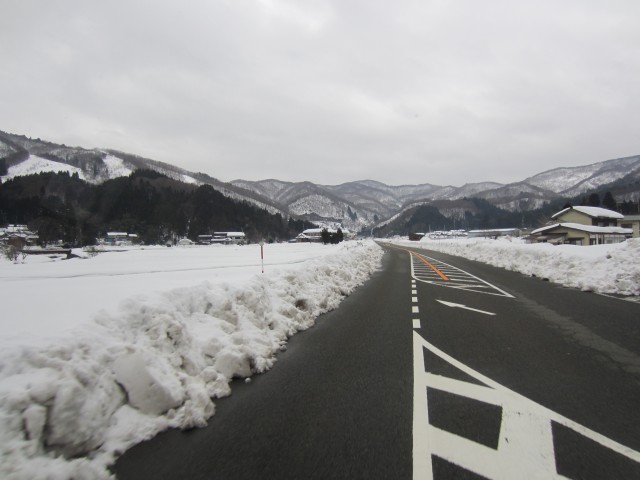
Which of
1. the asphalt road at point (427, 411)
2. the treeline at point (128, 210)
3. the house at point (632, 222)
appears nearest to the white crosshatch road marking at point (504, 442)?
the asphalt road at point (427, 411)

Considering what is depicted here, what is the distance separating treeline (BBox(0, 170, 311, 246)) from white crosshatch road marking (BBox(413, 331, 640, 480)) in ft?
187

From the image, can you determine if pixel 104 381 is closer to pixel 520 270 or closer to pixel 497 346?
pixel 497 346

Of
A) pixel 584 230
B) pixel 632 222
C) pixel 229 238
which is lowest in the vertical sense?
pixel 229 238

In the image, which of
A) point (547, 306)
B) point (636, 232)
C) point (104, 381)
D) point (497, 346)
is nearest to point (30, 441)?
point (104, 381)

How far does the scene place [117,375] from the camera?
2.98 m

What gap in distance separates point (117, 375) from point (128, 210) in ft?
346

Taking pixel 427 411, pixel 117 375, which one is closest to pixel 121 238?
pixel 117 375

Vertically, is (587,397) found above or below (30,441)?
below

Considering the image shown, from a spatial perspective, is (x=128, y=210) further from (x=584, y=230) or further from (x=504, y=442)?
(x=504, y=442)

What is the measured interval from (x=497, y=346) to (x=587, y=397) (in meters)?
1.70

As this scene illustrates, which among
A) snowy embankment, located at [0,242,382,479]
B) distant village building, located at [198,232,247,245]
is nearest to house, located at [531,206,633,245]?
snowy embankment, located at [0,242,382,479]

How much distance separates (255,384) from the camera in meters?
3.81

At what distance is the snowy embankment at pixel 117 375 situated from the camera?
7.25 ft

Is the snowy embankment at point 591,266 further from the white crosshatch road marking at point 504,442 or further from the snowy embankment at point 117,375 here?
the snowy embankment at point 117,375
